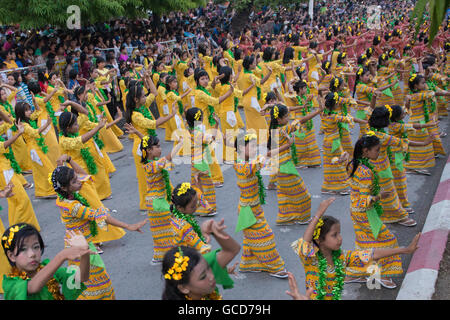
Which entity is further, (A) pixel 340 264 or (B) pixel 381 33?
(B) pixel 381 33

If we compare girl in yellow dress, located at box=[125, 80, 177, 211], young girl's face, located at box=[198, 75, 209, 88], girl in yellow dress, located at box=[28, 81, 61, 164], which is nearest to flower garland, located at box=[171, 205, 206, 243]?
girl in yellow dress, located at box=[125, 80, 177, 211]

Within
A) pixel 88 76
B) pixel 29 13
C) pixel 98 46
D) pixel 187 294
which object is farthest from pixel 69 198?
pixel 98 46

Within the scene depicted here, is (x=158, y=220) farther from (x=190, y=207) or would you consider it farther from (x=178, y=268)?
(x=178, y=268)

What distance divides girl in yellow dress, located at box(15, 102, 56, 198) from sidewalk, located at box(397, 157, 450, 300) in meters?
5.22

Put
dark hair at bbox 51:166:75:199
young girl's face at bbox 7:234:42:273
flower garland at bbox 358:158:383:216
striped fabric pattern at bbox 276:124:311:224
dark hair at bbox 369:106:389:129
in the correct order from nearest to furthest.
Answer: young girl's face at bbox 7:234:42:273 < dark hair at bbox 51:166:75:199 < flower garland at bbox 358:158:383:216 < dark hair at bbox 369:106:389:129 < striped fabric pattern at bbox 276:124:311:224

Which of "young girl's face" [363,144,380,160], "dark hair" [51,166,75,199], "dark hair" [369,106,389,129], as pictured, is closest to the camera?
"dark hair" [51,166,75,199]

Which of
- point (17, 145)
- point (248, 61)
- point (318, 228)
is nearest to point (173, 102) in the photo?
point (248, 61)

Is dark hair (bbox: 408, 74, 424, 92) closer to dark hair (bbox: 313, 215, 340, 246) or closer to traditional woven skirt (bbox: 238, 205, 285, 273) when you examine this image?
traditional woven skirt (bbox: 238, 205, 285, 273)

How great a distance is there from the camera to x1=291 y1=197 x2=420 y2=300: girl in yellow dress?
11.3ft

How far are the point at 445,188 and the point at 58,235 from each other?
5496mm

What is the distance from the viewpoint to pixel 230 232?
599cm

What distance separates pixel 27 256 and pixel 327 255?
2160 mm

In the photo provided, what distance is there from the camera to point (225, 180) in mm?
7891

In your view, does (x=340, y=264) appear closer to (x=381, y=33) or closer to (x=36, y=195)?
(x=36, y=195)
